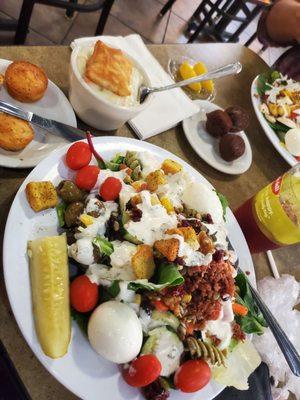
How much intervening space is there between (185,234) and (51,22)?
2.15 metres

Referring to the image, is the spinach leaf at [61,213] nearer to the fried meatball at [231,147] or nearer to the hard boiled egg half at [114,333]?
the hard boiled egg half at [114,333]

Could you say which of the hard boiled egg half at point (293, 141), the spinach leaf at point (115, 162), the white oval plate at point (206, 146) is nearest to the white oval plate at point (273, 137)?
the hard boiled egg half at point (293, 141)

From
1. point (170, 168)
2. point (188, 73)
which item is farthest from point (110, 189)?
point (188, 73)

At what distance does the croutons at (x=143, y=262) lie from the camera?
740 mm

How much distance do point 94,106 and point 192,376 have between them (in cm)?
67

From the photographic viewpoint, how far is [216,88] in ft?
4.87

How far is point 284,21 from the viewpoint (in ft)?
5.77

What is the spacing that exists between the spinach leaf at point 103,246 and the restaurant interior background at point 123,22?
175 cm

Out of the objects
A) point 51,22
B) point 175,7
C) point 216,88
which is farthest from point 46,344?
point 175,7

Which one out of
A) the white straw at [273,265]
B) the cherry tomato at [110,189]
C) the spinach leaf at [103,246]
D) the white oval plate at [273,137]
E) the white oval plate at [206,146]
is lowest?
the white straw at [273,265]

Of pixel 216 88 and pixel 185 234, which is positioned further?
pixel 216 88

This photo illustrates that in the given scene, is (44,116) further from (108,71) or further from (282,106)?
(282,106)

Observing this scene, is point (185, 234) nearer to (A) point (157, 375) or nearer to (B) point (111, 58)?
(A) point (157, 375)

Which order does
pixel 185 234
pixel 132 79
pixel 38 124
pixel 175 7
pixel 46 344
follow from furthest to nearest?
pixel 175 7 < pixel 132 79 < pixel 38 124 < pixel 185 234 < pixel 46 344
